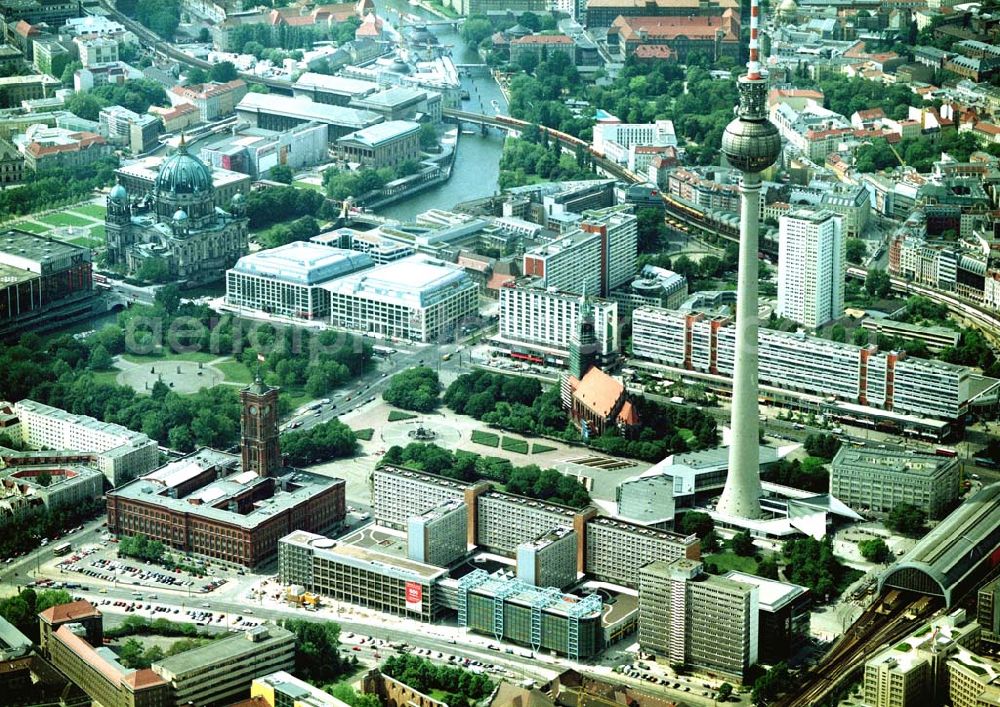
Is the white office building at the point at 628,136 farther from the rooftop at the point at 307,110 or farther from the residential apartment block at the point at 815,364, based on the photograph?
the residential apartment block at the point at 815,364

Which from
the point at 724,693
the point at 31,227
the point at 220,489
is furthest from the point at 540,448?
the point at 31,227

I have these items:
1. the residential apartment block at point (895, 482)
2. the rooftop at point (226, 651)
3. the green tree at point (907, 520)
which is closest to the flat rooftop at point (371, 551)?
the rooftop at point (226, 651)

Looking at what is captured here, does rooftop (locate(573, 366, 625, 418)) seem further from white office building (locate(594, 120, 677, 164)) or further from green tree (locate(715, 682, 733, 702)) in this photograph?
white office building (locate(594, 120, 677, 164))

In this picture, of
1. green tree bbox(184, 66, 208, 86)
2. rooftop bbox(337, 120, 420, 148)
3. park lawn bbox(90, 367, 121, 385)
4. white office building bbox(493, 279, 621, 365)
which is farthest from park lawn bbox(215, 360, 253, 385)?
green tree bbox(184, 66, 208, 86)

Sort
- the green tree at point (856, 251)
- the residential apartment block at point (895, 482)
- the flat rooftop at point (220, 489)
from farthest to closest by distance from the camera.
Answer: the green tree at point (856, 251) < the residential apartment block at point (895, 482) < the flat rooftop at point (220, 489)

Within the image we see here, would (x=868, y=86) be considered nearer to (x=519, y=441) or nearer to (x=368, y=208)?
(x=368, y=208)

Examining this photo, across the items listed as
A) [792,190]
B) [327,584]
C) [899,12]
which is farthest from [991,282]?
[899,12]

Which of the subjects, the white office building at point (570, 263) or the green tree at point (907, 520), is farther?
the white office building at point (570, 263)

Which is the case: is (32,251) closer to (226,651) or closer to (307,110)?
(307,110)
